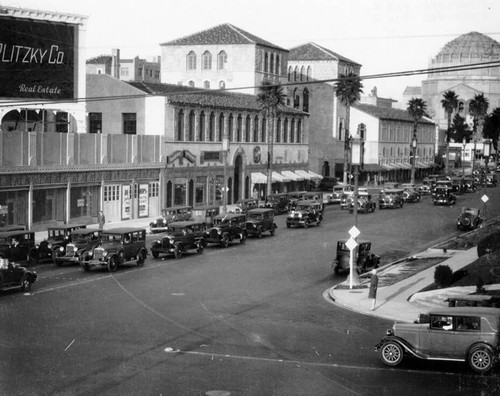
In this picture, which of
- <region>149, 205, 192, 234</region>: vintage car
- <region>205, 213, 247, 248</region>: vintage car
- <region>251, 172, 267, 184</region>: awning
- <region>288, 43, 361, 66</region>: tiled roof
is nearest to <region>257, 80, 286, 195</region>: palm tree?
<region>251, 172, 267, 184</region>: awning

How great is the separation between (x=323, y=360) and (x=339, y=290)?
12.2m

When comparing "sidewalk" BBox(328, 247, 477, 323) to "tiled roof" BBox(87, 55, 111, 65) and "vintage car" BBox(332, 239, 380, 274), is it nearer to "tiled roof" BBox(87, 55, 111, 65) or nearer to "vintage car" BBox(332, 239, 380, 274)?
"vintage car" BBox(332, 239, 380, 274)

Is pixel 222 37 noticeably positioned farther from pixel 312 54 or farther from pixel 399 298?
pixel 399 298

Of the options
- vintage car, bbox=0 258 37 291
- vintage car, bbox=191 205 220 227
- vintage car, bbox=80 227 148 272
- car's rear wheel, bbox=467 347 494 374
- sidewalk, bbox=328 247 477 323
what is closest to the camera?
car's rear wheel, bbox=467 347 494 374

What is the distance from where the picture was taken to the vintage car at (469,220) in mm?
59219

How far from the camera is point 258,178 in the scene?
84500 millimetres

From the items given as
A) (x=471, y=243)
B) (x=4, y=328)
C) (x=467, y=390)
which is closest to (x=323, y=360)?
(x=467, y=390)

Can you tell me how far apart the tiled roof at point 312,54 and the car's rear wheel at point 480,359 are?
102154 mm

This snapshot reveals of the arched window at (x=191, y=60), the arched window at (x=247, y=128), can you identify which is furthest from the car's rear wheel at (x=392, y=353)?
the arched window at (x=191, y=60)

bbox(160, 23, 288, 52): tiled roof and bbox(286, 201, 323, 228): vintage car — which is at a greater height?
bbox(160, 23, 288, 52): tiled roof

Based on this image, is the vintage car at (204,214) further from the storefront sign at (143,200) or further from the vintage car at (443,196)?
the vintage car at (443,196)

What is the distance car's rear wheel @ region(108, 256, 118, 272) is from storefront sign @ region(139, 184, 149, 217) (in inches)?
1060

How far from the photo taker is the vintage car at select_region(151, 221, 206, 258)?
140 ft

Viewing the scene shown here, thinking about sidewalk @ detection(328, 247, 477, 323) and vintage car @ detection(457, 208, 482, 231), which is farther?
vintage car @ detection(457, 208, 482, 231)
